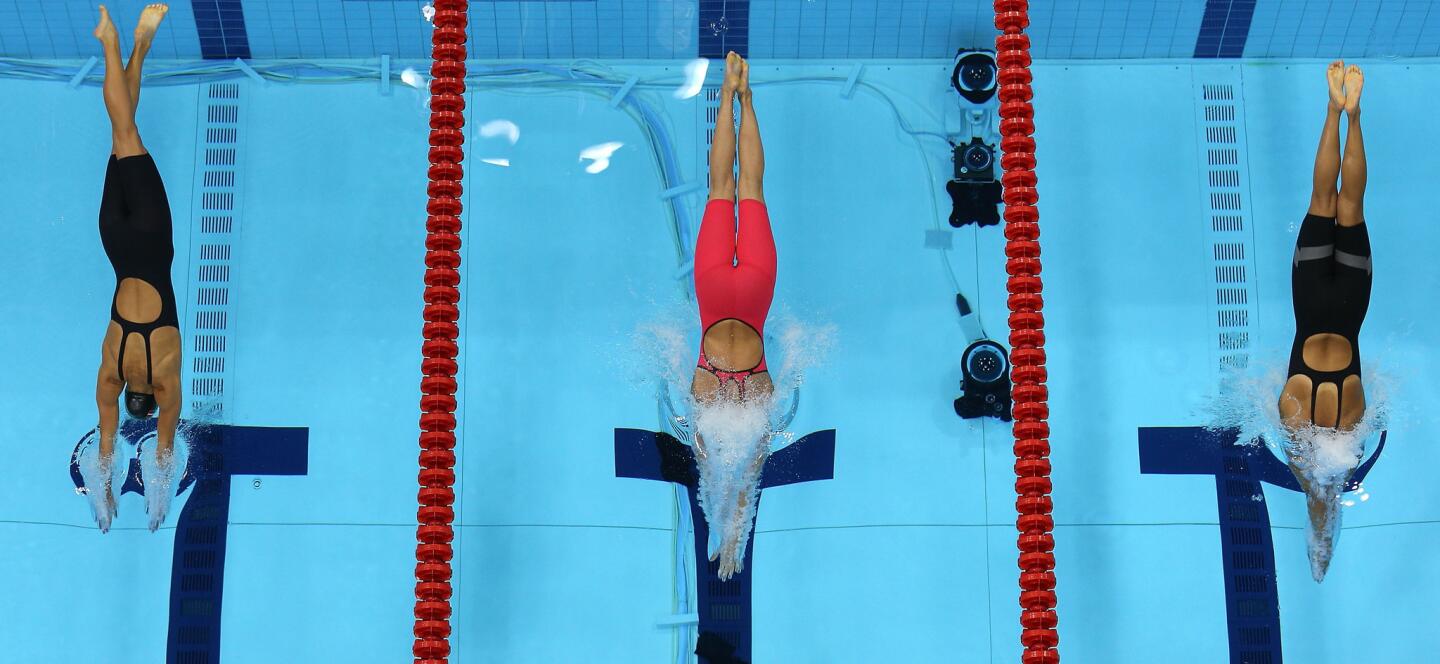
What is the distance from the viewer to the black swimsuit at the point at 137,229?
4824 mm

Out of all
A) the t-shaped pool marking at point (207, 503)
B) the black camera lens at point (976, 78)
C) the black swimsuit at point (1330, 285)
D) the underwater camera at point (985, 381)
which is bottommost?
the t-shaped pool marking at point (207, 503)

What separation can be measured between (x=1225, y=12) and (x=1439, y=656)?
9.57 ft

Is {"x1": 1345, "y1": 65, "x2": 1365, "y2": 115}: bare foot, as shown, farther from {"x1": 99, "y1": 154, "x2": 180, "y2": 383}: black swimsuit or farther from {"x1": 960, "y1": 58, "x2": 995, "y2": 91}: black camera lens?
{"x1": 99, "y1": 154, "x2": 180, "y2": 383}: black swimsuit

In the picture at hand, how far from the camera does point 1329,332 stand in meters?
5.07

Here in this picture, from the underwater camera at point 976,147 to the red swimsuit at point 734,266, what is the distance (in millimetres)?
1127

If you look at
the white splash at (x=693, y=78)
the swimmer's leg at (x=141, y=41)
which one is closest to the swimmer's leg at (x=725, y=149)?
the white splash at (x=693, y=78)

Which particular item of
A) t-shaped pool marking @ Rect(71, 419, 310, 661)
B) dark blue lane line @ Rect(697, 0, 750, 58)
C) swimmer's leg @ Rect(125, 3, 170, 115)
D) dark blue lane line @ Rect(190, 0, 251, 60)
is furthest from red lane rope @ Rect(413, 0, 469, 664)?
dark blue lane line @ Rect(190, 0, 251, 60)

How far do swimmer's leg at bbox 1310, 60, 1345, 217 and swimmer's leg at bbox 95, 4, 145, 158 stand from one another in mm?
4334

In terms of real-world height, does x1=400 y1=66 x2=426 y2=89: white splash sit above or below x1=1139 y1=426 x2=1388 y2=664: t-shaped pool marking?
above

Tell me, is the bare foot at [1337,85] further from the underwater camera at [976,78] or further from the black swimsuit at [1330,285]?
the underwater camera at [976,78]

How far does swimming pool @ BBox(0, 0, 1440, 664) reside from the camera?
5422 mm

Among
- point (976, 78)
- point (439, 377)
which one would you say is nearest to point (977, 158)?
point (976, 78)

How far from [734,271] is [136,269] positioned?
224cm

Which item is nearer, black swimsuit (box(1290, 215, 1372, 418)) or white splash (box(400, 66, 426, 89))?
black swimsuit (box(1290, 215, 1372, 418))
